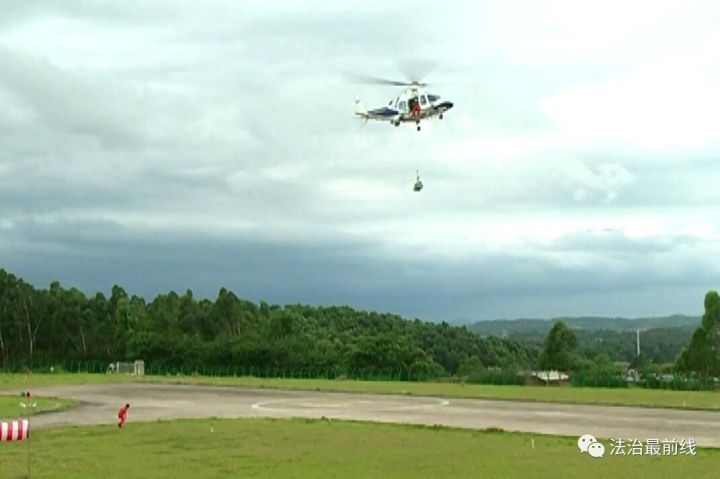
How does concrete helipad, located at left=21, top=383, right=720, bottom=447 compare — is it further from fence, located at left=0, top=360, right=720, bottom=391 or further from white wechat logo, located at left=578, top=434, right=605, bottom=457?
fence, located at left=0, top=360, right=720, bottom=391

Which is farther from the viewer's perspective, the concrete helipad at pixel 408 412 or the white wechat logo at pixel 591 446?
the concrete helipad at pixel 408 412

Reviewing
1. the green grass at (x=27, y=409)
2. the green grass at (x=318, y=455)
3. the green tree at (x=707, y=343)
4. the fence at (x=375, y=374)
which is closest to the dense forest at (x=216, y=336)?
the fence at (x=375, y=374)

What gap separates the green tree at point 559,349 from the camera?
10450cm

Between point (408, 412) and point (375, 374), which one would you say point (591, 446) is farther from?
point (375, 374)

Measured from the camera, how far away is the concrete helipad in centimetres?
3506

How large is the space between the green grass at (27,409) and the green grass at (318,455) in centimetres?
863

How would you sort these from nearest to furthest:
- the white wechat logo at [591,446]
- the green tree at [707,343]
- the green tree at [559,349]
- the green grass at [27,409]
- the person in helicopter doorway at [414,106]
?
1. the white wechat logo at [591,446]
2. the green grass at [27,409]
3. the person in helicopter doorway at [414,106]
4. the green tree at [707,343]
5. the green tree at [559,349]

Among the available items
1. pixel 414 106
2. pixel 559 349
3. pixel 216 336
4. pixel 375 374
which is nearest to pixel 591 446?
pixel 414 106

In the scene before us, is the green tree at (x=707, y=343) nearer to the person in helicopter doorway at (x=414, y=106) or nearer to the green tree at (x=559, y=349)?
the green tree at (x=559, y=349)

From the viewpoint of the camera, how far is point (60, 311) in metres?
144

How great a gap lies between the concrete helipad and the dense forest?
4352 centimetres

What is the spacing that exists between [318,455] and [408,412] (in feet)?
56.8

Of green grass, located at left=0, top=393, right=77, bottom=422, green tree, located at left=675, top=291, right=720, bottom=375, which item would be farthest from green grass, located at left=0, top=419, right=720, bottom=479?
green tree, located at left=675, top=291, right=720, bottom=375

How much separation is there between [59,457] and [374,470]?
9.13m
